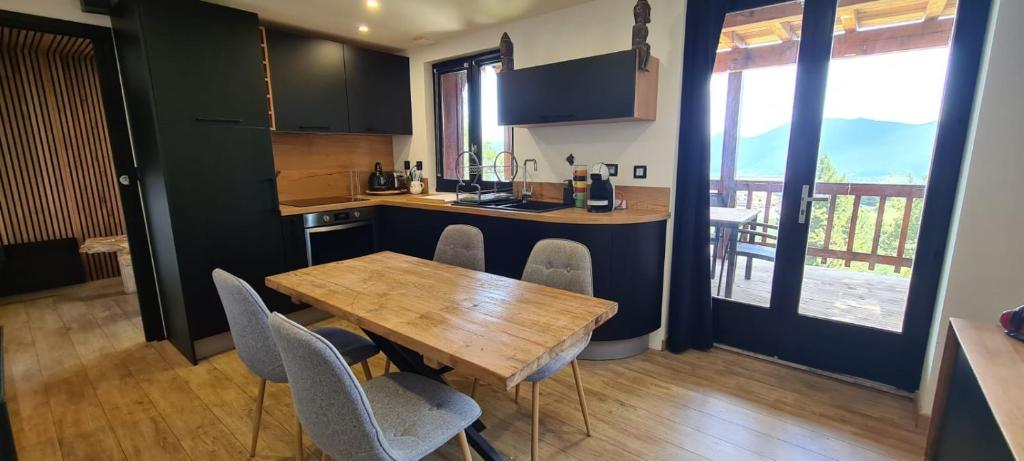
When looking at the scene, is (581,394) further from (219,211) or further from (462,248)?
(219,211)

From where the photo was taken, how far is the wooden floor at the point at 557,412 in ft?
6.09

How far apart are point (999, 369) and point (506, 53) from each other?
2831 mm

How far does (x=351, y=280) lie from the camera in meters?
1.89

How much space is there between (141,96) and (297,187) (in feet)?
4.05

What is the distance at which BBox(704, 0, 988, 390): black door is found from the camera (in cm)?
204

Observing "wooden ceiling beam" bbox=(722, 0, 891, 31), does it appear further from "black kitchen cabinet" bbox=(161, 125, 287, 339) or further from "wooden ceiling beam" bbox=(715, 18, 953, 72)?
"black kitchen cabinet" bbox=(161, 125, 287, 339)

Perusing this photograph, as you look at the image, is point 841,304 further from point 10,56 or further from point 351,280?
point 10,56

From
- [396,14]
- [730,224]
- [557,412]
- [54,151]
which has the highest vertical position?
[396,14]

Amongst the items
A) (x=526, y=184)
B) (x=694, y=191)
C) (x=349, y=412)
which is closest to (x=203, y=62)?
(x=526, y=184)

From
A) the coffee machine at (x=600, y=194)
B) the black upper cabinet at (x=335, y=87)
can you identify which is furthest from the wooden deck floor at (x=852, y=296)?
the black upper cabinet at (x=335, y=87)

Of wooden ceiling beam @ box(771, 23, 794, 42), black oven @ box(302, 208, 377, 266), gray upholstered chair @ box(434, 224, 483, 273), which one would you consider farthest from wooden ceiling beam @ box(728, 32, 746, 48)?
black oven @ box(302, 208, 377, 266)

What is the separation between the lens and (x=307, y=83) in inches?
129

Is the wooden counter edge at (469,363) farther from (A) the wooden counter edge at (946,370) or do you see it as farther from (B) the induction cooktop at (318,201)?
(B) the induction cooktop at (318,201)

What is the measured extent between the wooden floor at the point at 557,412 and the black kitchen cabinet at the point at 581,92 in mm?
1541
